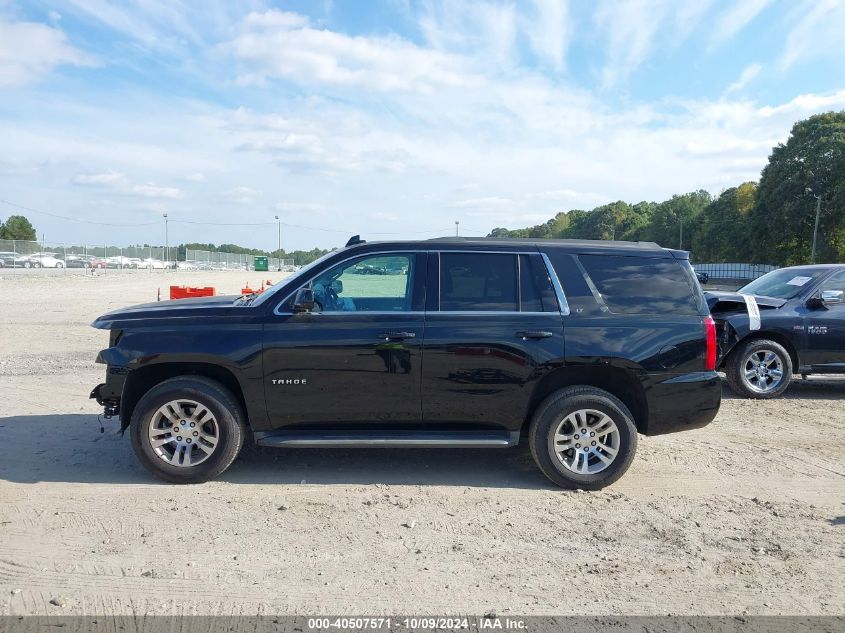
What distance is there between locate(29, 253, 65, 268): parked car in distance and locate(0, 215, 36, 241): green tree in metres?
52.9

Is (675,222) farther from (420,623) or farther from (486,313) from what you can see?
(420,623)

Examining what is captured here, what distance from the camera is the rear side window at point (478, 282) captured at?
5.16m

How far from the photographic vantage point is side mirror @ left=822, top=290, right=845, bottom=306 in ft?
28.5

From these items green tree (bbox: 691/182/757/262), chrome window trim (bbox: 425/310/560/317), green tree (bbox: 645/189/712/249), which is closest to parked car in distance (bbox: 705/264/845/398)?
chrome window trim (bbox: 425/310/560/317)

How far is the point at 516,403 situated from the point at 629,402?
3.32 ft

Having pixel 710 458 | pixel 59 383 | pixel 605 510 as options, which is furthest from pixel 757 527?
pixel 59 383

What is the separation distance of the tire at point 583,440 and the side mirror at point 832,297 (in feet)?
17.4

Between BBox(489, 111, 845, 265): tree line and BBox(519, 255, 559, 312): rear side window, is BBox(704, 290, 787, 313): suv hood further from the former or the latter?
BBox(489, 111, 845, 265): tree line

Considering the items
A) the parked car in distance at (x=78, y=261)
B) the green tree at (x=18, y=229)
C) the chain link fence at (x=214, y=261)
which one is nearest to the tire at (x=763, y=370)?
the parked car in distance at (x=78, y=261)

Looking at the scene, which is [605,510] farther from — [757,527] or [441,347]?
[441,347]

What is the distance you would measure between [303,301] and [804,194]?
62.0m

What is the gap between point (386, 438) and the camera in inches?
198

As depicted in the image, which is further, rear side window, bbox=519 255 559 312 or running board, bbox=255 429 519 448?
rear side window, bbox=519 255 559 312

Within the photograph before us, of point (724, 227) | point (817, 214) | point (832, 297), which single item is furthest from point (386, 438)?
point (724, 227)
